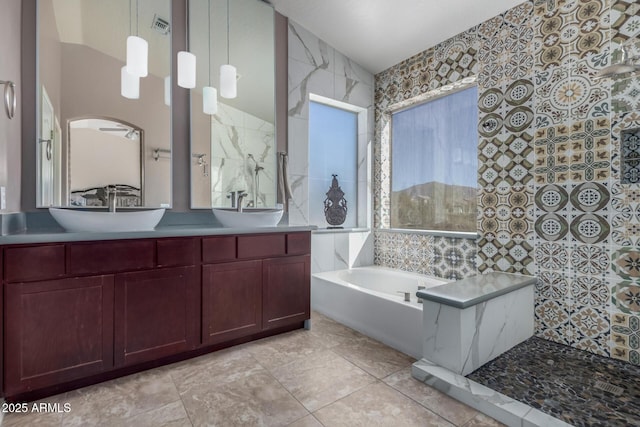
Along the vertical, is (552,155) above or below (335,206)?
above

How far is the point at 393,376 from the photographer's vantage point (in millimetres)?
1904

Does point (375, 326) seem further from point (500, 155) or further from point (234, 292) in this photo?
point (500, 155)

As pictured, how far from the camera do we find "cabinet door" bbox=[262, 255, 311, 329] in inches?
94.2

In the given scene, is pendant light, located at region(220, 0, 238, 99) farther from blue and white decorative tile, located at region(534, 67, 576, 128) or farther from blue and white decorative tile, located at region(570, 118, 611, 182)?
blue and white decorative tile, located at region(570, 118, 611, 182)

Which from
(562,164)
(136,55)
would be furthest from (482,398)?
(136,55)

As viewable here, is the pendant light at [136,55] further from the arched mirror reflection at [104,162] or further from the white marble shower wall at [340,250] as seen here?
the white marble shower wall at [340,250]

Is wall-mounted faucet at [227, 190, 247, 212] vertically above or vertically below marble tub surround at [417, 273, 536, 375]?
above

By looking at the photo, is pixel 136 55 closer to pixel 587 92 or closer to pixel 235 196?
pixel 235 196

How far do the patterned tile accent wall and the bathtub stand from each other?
609 mm

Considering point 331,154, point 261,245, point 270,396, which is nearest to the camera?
point 270,396

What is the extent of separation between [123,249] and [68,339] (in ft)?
1.73

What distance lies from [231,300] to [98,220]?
3.15 ft

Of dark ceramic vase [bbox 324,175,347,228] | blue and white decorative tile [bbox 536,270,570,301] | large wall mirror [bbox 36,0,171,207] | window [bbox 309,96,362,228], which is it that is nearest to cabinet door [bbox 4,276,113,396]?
large wall mirror [bbox 36,0,171,207]

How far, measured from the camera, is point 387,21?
111 inches
